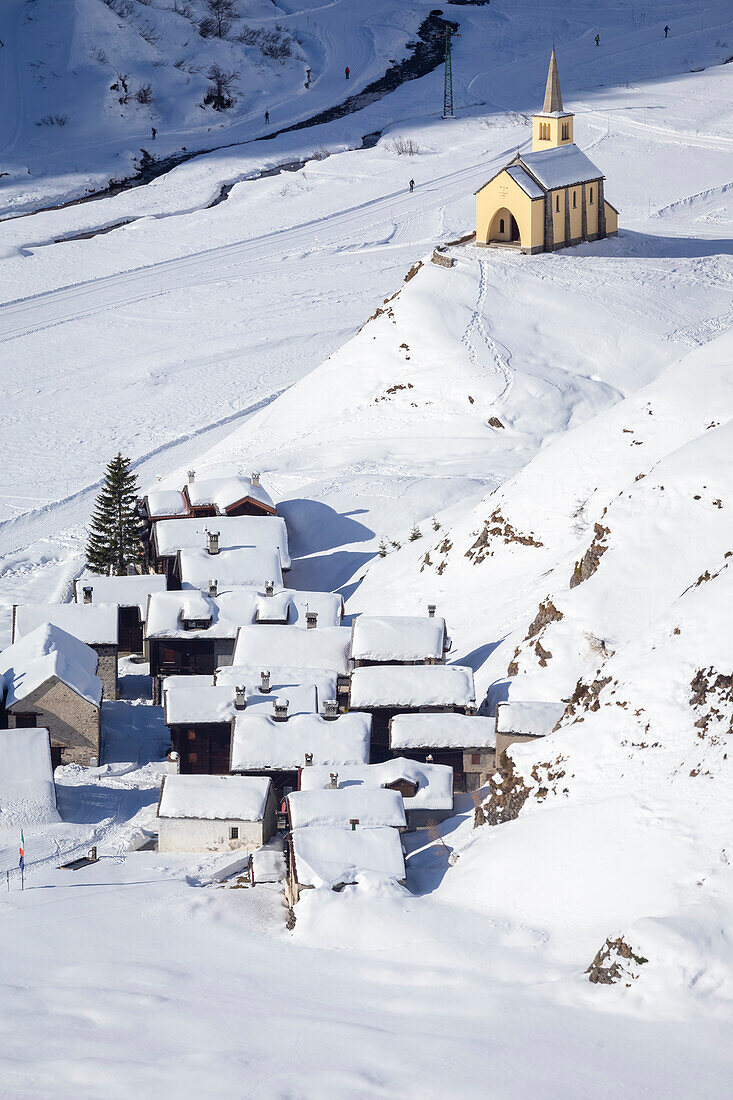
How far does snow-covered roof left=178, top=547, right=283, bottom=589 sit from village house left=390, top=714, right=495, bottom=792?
12659 millimetres

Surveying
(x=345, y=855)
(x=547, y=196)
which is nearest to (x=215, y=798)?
(x=345, y=855)

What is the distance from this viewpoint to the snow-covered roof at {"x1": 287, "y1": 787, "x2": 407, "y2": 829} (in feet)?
116

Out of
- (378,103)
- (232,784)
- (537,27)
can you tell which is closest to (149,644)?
(232,784)

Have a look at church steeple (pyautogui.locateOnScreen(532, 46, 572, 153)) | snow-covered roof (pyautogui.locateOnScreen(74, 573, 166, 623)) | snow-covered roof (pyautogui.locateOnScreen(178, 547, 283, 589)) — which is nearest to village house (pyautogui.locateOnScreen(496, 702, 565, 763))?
snow-covered roof (pyautogui.locateOnScreen(178, 547, 283, 589))

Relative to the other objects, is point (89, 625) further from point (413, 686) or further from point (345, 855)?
point (345, 855)

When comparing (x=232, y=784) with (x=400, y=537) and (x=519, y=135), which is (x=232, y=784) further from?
(x=519, y=135)

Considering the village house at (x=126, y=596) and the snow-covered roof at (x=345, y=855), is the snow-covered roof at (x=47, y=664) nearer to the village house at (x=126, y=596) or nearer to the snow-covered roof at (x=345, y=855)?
the village house at (x=126, y=596)

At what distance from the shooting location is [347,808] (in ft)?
117

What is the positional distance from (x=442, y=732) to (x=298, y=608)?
10.6 m

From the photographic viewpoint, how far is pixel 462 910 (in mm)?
30734

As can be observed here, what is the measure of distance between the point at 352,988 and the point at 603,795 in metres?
7.28

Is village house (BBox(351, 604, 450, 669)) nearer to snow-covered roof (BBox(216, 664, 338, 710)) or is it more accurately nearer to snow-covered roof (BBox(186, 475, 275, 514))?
snow-covered roof (BBox(216, 664, 338, 710))

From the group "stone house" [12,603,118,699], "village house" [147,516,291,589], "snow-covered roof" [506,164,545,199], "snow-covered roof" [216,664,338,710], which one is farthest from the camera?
"snow-covered roof" [506,164,545,199]

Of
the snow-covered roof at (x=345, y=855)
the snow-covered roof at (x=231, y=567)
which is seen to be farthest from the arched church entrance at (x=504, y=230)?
the snow-covered roof at (x=345, y=855)
